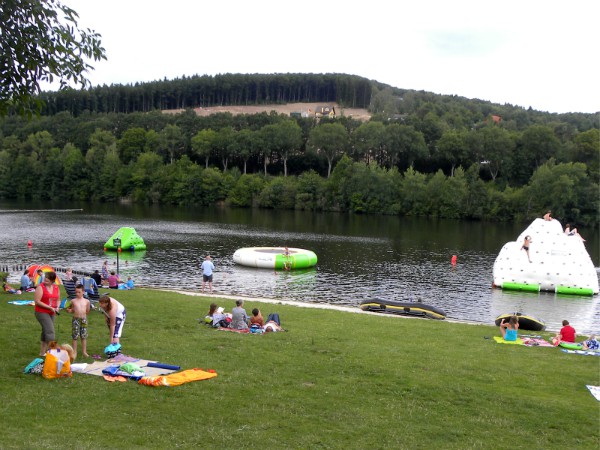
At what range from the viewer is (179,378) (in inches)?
501

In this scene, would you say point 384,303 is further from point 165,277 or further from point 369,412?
point 369,412

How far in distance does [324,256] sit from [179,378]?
4256 cm

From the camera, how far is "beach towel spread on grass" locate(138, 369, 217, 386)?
490 inches

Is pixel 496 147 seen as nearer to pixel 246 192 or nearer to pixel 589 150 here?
pixel 589 150

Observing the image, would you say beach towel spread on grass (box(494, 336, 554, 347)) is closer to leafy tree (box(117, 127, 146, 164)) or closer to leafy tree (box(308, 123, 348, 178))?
leafy tree (box(308, 123, 348, 178))

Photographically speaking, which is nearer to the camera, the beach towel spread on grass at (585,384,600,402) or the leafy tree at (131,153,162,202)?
the beach towel spread on grass at (585,384,600,402)

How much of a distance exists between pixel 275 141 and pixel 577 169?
62.1 metres

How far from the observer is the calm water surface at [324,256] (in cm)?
3791

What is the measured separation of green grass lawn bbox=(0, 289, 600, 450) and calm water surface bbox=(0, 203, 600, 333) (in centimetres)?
1764

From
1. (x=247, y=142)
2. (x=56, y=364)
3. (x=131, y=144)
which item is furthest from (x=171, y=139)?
(x=56, y=364)

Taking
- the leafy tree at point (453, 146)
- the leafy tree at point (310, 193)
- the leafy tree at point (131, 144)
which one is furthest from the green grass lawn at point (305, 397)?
the leafy tree at point (131, 144)

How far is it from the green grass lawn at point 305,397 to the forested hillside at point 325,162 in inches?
3604

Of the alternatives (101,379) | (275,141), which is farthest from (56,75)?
(275,141)

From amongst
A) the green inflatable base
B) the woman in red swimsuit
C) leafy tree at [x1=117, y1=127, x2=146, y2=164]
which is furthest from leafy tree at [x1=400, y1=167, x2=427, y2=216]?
the woman in red swimsuit
